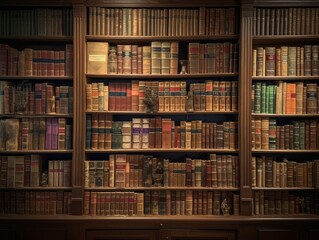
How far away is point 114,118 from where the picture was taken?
3.13 metres

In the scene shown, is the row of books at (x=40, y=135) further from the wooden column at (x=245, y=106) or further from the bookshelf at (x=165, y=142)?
the wooden column at (x=245, y=106)

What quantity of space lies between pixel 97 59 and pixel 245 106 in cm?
145

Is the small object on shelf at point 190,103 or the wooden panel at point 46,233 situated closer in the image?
the wooden panel at point 46,233

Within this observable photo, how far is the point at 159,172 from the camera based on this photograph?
288 cm

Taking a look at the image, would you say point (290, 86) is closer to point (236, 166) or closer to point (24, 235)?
point (236, 166)

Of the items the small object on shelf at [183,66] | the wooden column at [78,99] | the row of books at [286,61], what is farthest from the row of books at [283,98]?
the wooden column at [78,99]

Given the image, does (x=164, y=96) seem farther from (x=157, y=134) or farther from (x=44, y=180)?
(x=44, y=180)

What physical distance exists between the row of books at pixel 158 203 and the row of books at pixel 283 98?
2.92 ft

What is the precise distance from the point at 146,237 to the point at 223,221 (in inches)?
28.1

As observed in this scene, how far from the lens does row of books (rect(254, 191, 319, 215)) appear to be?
2.87 metres

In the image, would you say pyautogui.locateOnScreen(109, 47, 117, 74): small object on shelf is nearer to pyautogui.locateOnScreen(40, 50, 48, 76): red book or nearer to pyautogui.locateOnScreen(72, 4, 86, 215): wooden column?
pyautogui.locateOnScreen(72, 4, 86, 215): wooden column

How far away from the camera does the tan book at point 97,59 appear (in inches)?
113

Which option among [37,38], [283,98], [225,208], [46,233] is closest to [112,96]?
[37,38]

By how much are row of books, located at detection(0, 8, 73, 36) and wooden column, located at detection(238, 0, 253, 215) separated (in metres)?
1.62
